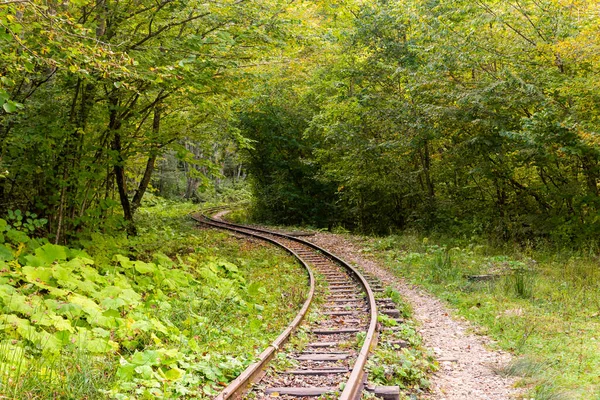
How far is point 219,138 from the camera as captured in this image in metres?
17.0

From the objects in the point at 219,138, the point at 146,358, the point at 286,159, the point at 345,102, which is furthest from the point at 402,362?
the point at 286,159

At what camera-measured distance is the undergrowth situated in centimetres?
441

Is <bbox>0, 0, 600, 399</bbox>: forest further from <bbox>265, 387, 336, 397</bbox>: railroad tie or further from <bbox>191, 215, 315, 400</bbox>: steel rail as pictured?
<bbox>265, 387, 336, 397</bbox>: railroad tie

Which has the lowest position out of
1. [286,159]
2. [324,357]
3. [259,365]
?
[324,357]

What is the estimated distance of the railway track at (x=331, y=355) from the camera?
5.02 m

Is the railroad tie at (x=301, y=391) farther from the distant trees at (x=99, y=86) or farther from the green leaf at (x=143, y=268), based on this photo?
the distant trees at (x=99, y=86)

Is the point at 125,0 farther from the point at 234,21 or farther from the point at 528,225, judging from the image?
the point at 528,225

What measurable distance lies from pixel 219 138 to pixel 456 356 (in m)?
12.3

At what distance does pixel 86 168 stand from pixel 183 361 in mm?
6717

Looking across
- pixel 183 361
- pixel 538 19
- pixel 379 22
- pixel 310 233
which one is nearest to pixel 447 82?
pixel 538 19

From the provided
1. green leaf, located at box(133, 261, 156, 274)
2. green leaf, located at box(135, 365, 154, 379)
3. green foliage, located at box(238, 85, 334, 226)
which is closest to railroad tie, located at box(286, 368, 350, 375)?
green leaf, located at box(135, 365, 154, 379)

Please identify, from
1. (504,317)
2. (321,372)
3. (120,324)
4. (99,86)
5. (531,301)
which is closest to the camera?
(321,372)

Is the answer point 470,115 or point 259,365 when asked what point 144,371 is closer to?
point 259,365

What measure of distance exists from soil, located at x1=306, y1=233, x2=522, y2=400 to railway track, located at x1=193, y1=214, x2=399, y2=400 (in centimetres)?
78
